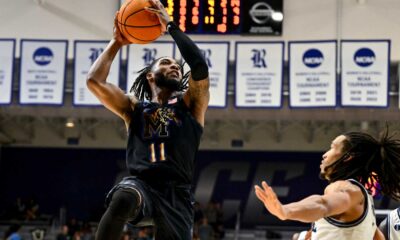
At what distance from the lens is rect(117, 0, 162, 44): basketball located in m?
4.94

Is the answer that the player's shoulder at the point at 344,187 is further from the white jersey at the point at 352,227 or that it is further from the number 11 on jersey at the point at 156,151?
the number 11 on jersey at the point at 156,151

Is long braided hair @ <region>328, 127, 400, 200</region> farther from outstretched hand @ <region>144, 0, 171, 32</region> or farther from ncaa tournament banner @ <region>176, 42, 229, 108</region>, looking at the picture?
ncaa tournament banner @ <region>176, 42, 229, 108</region>

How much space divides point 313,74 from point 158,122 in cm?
1269

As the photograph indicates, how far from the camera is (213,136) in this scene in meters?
22.6

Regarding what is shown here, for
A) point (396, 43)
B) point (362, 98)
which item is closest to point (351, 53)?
point (362, 98)

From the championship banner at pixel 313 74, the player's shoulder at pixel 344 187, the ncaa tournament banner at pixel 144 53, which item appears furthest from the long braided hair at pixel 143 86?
the ncaa tournament banner at pixel 144 53

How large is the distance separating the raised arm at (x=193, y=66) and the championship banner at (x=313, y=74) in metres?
12.4

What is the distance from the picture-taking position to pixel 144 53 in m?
17.7

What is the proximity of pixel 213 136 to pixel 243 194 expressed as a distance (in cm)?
216

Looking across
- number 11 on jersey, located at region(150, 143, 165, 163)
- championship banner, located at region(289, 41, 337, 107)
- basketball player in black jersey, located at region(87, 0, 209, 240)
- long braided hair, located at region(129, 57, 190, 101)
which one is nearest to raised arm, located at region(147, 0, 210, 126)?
basketball player in black jersey, located at region(87, 0, 209, 240)

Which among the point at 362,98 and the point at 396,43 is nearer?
the point at 362,98

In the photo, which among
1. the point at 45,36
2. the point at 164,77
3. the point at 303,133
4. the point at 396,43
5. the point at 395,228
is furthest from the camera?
the point at 303,133

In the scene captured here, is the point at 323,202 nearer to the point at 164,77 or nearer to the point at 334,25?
the point at 164,77

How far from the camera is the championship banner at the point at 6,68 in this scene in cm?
1767
